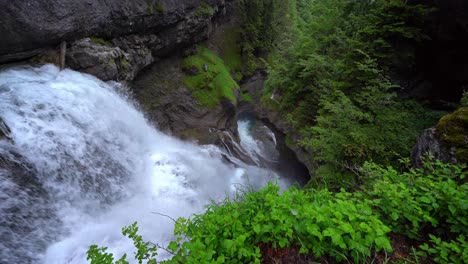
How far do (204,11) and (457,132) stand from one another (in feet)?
62.6

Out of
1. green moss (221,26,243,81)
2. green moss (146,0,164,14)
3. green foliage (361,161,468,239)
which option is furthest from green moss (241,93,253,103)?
green foliage (361,161,468,239)

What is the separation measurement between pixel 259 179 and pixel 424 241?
1063cm

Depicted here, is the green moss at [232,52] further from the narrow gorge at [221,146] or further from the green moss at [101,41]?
the green moss at [101,41]

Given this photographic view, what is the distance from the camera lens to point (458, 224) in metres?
2.60

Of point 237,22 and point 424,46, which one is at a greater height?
point 237,22

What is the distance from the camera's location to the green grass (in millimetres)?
17516

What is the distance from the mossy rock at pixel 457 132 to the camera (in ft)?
13.5

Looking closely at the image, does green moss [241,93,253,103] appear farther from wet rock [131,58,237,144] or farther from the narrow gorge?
the narrow gorge

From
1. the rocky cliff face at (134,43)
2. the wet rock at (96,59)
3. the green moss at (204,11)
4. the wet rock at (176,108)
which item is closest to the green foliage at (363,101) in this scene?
the wet rock at (176,108)

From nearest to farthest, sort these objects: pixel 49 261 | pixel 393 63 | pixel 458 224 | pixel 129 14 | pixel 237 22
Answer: pixel 458 224, pixel 49 261, pixel 393 63, pixel 129 14, pixel 237 22

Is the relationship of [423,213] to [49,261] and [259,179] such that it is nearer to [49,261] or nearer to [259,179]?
[49,261]

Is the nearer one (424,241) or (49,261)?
(424,241)

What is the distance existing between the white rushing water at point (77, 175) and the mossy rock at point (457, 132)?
6.72m

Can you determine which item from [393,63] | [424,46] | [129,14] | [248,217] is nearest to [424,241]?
[248,217]
